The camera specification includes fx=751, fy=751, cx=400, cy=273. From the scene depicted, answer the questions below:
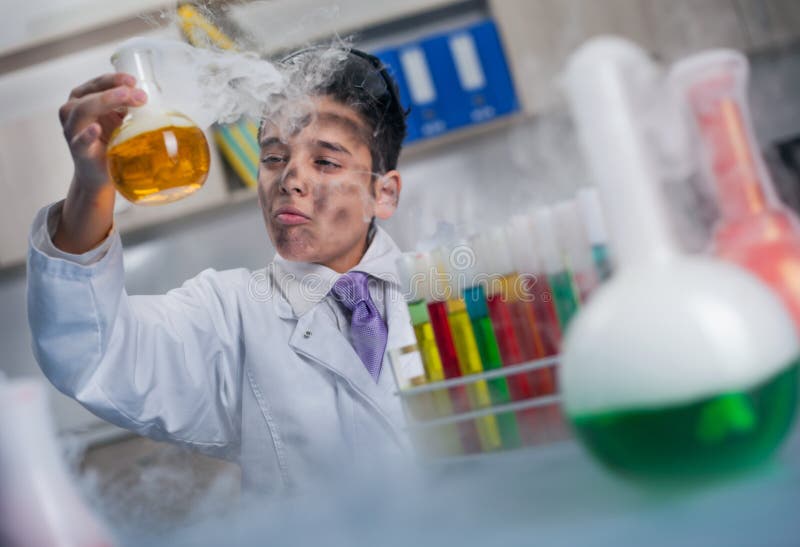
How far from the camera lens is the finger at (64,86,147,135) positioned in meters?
0.60

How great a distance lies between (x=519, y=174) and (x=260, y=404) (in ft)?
1.16

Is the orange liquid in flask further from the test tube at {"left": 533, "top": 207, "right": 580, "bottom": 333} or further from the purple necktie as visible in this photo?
the test tube at {"left": 533, "top": 207, "right": 580, "bottom": 333}

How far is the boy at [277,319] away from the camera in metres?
0.68

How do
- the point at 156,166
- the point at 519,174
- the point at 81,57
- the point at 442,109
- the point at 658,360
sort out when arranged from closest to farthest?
the point at 658,360 < the point at 156,166 < the point at 519,174 < the point at 81,57 < the point at 442,109

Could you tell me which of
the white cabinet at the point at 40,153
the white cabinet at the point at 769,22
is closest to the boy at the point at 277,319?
the white cabinet at the point at 40,153

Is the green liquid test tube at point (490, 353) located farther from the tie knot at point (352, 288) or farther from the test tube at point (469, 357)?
the tie knot at point (352, 288)

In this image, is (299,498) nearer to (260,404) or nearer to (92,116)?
(260,404)

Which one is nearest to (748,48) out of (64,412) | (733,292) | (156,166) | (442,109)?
(733,292)

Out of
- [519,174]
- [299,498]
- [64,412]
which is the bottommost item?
[299,498]

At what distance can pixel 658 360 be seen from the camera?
364 mm

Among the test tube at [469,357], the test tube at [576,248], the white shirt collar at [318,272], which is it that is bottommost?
the test tube at [469,357]

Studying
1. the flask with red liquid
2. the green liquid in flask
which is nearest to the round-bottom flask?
the green liquid in flask

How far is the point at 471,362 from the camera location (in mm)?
604

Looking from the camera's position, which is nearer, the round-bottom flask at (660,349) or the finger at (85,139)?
the round-bottom flask at (660,349)
